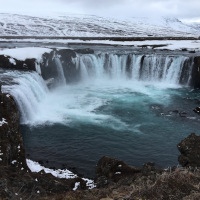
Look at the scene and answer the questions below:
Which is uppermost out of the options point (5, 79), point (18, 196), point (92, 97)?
point (18, 196)

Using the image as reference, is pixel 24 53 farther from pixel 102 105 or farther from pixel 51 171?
pixel 51 171

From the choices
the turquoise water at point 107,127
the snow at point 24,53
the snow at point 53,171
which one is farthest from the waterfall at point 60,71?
the snow at point 53,171

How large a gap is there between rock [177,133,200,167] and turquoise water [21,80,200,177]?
3.04 m

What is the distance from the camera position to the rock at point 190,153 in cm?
1391

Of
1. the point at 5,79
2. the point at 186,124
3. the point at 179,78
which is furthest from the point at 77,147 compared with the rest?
the point at 179,78

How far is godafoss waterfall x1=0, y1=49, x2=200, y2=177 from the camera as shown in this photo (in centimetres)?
1909

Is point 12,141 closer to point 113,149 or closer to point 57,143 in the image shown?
point 57,143

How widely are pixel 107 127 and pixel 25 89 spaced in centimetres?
697

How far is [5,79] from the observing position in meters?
26.6

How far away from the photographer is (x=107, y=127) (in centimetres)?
2278

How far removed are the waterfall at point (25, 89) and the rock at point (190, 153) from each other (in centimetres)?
1192

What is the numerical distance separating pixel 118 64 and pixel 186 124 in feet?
65.6

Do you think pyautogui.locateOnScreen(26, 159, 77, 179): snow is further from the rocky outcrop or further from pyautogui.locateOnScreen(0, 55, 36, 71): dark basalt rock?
pyautogui.locateOnScreen(0, 55, 36, 71): dark basalt rock

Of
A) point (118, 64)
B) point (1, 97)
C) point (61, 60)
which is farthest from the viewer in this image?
point (118, 64)
